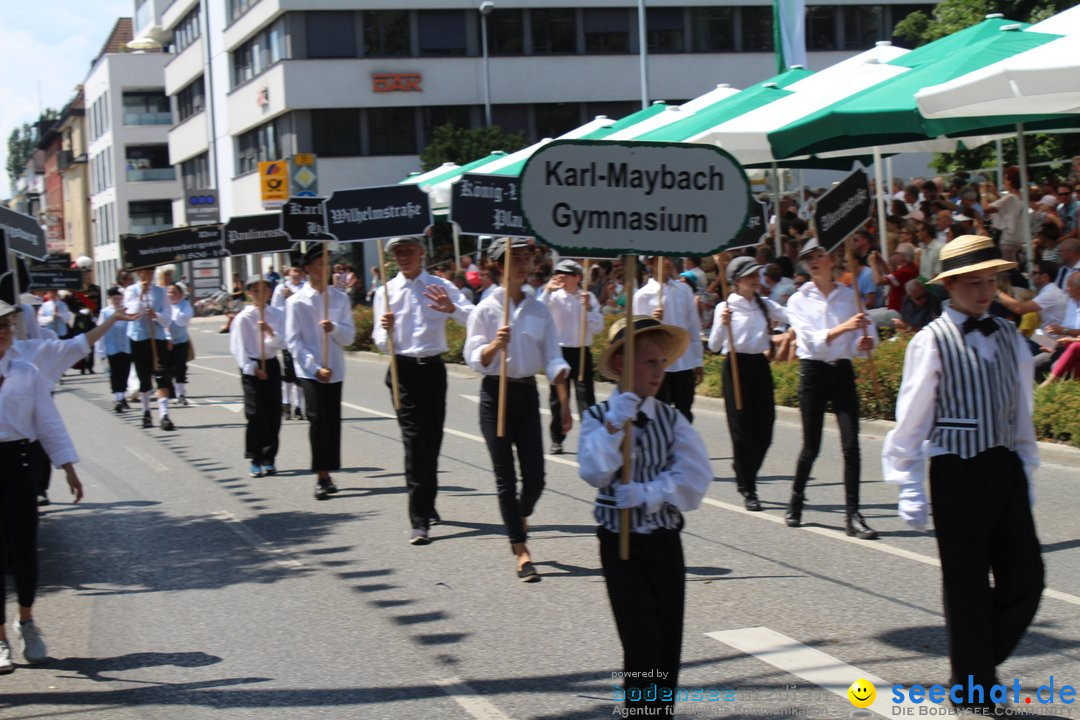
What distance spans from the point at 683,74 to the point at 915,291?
1372 inches

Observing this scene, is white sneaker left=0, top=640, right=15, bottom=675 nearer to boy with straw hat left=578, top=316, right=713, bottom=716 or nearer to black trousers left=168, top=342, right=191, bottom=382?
boy with straw hat left=578, top=316, right=713, bottom=716

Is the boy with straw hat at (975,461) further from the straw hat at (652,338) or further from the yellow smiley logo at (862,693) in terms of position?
the straw hat at (652,338)

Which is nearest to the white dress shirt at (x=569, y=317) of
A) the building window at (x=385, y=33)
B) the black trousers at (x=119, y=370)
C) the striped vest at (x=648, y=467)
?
the black trousers at (x=119, y=370)

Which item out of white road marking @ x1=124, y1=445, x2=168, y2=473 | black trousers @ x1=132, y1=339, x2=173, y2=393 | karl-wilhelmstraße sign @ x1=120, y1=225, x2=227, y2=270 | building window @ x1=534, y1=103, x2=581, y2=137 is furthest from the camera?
building window @ x1=534, y1=103, x2=581, y2=137

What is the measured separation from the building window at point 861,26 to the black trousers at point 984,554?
47368mm

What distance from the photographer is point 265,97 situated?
48375 mm

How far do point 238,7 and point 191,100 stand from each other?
12.2 metres

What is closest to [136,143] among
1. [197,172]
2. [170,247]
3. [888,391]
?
[197,172]

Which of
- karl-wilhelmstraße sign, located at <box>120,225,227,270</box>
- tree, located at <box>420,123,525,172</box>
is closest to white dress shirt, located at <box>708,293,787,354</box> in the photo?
karl-wilhelmstraße sign, located at <box>120,225,227,270</box>

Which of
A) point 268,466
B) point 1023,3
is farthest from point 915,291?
point 1023,3

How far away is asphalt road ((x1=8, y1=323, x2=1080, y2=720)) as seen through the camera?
5.96 metres

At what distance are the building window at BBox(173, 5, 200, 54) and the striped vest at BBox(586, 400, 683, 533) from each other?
59788mm

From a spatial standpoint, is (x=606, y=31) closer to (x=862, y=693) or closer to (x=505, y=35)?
(x=505, y=35)

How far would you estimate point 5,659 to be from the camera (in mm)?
6594
